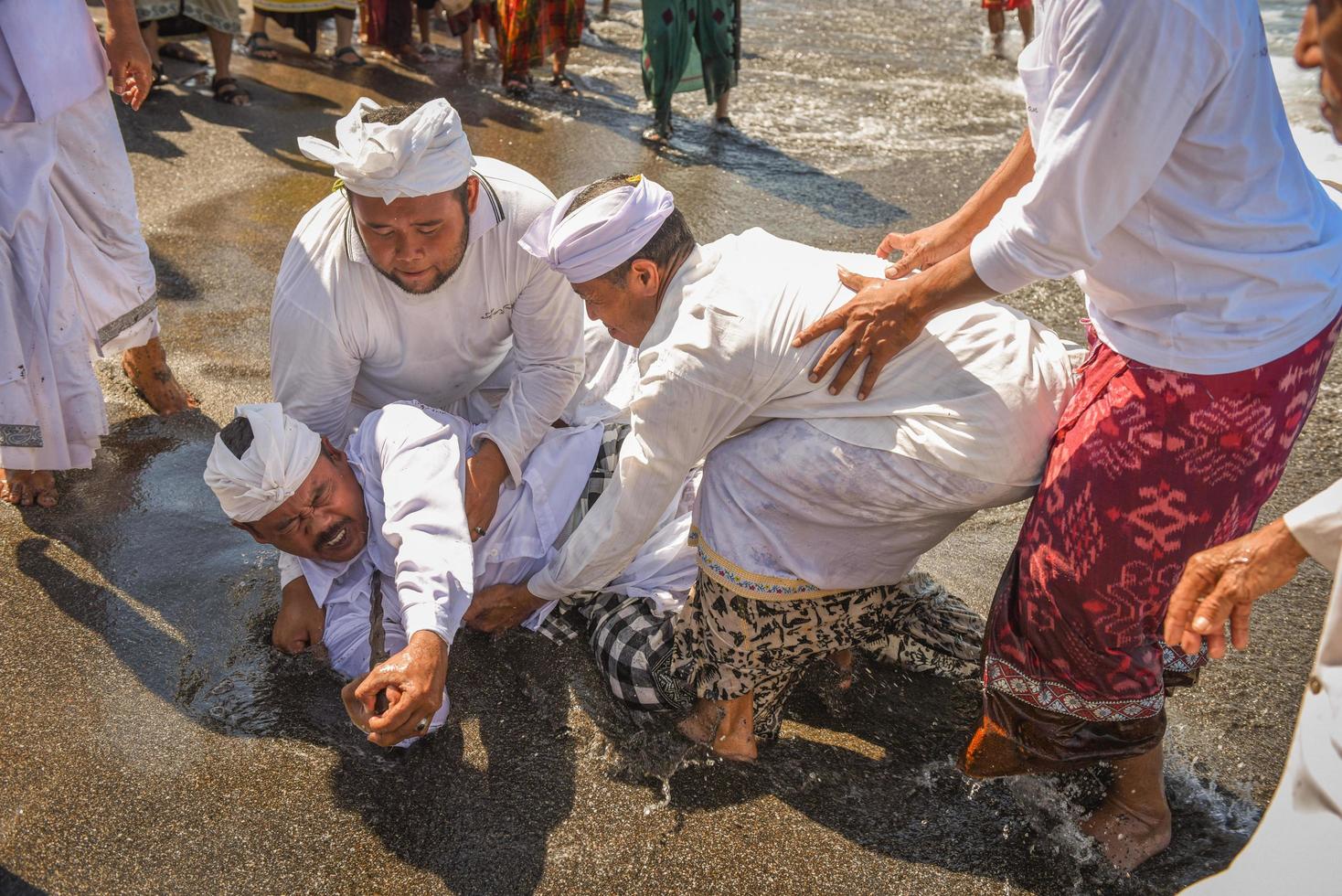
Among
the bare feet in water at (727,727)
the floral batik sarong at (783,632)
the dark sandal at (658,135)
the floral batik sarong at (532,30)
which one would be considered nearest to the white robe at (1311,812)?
the floral batik sarong at (783,632)

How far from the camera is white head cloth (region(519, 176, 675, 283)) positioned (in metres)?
2.40

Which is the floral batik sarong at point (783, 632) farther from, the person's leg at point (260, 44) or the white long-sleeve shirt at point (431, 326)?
the person's leg at point (260, 44)

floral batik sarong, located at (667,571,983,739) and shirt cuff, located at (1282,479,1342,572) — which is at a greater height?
shirt cuff, located at (1282,479,1342,572)

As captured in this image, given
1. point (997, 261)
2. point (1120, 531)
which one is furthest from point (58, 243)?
point (1120, 531)

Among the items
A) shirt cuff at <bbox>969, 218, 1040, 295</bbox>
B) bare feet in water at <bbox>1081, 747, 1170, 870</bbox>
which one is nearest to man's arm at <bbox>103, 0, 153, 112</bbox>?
shirt cuff at <bbox>969, 218, 1040, 295</bbox>

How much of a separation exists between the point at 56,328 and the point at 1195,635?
3.01 metres

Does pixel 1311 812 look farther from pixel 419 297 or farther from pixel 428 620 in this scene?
pixel 419 297

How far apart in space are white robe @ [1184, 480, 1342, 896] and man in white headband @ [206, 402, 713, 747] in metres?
1.41

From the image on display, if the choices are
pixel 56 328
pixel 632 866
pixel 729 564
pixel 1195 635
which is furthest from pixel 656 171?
pixel 1195 635

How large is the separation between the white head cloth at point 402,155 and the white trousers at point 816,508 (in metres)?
1.00

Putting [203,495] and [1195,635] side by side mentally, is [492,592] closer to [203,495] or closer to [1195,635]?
[203,495]

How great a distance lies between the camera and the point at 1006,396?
2.30m

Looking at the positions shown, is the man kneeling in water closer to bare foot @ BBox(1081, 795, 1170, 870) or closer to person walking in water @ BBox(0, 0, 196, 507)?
bare foot @ BBox(1081, 795, 1170, 870)

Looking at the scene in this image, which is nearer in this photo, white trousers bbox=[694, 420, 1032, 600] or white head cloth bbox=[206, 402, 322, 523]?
white trousers bbox=[694, 420, 1032, 600]
